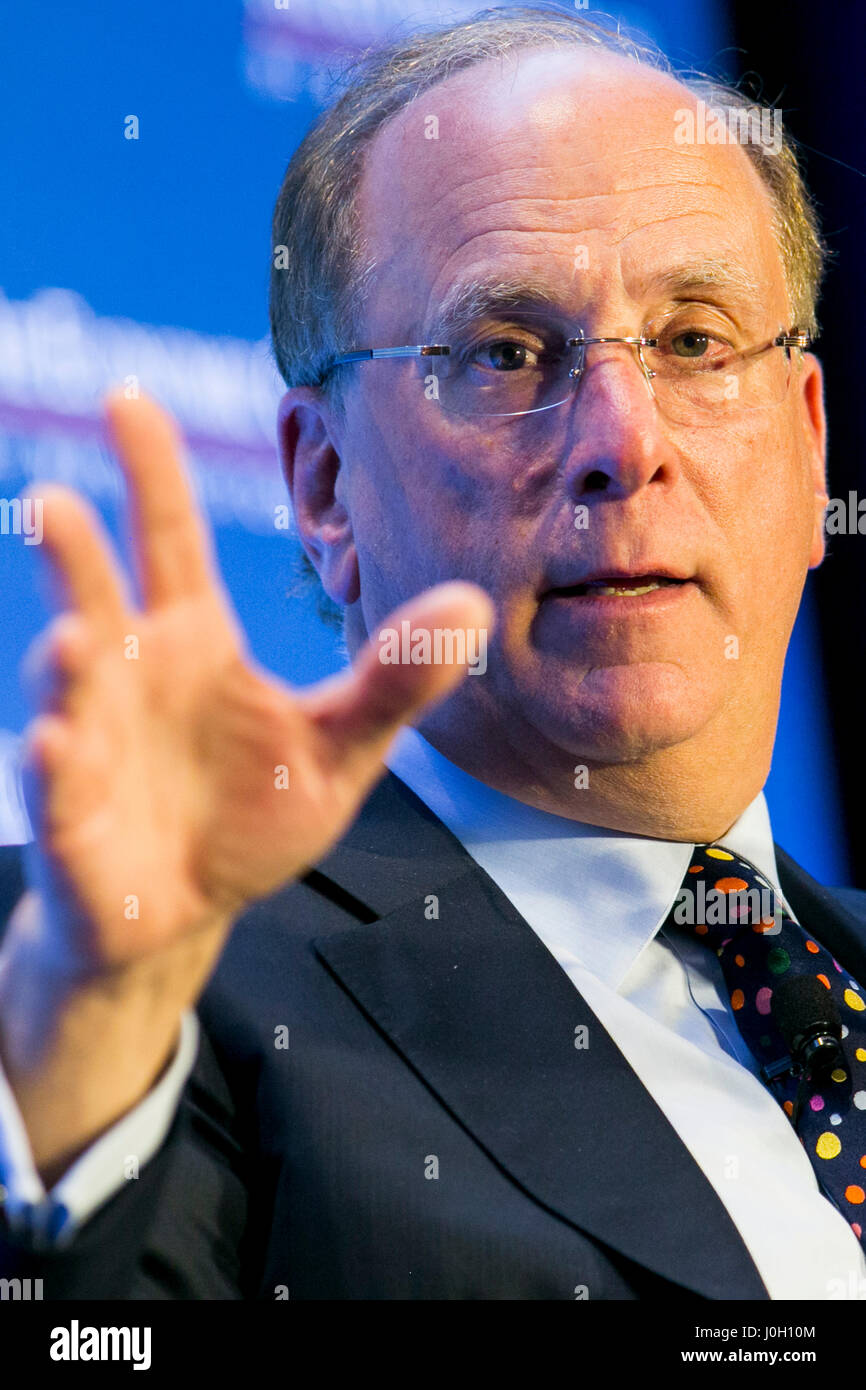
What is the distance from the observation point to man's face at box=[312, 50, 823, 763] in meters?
1.19

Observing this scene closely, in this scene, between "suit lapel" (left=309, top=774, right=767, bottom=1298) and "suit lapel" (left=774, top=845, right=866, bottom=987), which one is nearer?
"suit lapel" (left=309, top=774, right=767, bottom=1298)

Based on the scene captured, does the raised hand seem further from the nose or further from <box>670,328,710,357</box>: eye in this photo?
<box>670,328,710,357</box>: eye

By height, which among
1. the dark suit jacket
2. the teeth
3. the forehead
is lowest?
the dark suit jacket

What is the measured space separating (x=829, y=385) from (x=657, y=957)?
3.25 feet

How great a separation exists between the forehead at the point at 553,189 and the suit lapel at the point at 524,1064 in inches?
21.3

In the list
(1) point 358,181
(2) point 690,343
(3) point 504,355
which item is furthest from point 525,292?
(1) point 358,181

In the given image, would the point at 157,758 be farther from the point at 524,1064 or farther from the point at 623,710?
the point at 623,710

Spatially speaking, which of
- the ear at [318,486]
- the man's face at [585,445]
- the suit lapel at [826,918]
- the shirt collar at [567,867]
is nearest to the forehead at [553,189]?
the man's face at [585,445]

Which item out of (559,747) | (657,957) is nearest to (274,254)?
(559,747)

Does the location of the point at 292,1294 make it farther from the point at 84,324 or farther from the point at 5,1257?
the point at 84,324

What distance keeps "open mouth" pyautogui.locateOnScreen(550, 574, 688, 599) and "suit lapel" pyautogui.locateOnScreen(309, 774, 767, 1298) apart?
249mm

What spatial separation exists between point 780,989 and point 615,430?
18.7 inches
